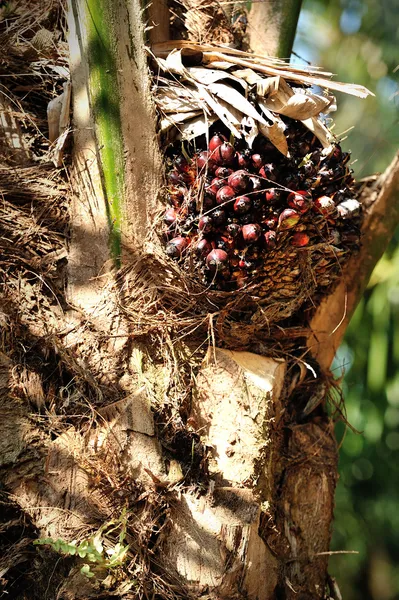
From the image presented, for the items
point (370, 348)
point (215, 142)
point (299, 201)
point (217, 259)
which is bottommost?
point (370, 348)

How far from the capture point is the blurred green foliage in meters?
3.29

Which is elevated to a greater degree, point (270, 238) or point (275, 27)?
point (275, 27)

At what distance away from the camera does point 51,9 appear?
1.70 metres

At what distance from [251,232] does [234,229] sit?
1.7 inches

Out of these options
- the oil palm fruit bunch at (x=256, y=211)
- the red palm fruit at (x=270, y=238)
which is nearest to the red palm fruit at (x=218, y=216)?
the oil palm fruit bunch at (x=256, y=211)

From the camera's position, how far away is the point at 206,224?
1.39 m

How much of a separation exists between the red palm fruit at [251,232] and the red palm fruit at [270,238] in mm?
17

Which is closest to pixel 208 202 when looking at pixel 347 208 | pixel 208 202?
pixel 208 202

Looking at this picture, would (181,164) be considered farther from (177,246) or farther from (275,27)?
(275,27)

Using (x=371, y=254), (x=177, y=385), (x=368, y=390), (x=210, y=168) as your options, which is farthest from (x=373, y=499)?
(x=210, y=168)

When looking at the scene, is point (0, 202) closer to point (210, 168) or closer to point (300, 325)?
point (210, 168)

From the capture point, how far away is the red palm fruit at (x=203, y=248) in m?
1.41

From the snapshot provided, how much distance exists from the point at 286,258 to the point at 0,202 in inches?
29.9

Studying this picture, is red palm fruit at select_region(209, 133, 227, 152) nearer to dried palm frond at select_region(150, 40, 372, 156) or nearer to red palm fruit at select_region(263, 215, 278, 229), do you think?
dried palm frond at select_region(150, 40, 372, 156)
